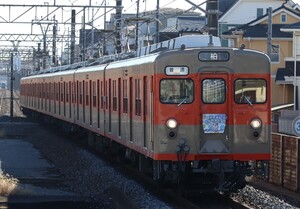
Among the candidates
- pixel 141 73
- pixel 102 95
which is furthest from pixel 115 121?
pixel 141 73

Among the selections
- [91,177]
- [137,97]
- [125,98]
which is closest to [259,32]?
[91,177]

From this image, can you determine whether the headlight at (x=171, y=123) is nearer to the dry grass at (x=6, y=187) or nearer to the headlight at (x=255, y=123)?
the headlight at (x=255, y=123)

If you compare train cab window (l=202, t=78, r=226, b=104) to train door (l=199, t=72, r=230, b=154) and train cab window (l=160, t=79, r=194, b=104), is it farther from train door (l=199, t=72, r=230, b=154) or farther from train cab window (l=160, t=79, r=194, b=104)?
train cab window (l=160, t=79, r=194, b=104)

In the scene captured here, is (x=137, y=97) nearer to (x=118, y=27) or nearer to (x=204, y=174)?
(x=204, y=174)

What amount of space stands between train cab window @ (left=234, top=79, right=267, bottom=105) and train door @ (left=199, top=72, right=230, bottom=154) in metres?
0.20

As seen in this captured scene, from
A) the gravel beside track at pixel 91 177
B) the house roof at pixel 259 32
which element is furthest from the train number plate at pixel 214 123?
the house roof at pixel 259 32

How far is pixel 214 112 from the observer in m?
11.6

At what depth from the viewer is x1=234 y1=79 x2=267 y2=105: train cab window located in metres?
11.7

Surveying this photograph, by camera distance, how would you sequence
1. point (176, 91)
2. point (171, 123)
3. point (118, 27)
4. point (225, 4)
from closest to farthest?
point (171, 123) < point (176, 91) < point (118, 27) < point (225, 4)

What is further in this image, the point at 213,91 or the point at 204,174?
the point at 204,174

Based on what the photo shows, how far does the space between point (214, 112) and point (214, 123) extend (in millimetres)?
177

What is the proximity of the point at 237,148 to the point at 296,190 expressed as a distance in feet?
6.96

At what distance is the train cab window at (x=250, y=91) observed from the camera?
11734mm

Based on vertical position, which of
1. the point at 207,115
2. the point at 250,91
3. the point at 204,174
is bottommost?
the point at 204,174
